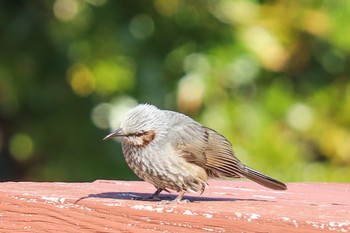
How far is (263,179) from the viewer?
138 inches

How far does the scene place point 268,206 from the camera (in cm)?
267

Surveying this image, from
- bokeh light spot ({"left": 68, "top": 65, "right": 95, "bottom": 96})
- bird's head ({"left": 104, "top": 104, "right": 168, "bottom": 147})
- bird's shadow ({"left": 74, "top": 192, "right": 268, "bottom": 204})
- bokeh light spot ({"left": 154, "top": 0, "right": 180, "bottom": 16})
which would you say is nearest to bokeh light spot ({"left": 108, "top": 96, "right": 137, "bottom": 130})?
bokeh light spot ({"left": 68, "top": 65, "right": 95, "bottom": 96})

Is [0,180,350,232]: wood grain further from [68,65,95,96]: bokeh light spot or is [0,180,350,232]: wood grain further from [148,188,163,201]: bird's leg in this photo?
[68,65,95,96]: bokeh light spot

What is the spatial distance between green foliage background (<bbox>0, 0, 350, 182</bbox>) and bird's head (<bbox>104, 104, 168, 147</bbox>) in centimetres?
207

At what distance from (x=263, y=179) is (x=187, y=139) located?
11.6 inches

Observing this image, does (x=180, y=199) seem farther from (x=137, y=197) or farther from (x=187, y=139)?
(x=187, y=139)

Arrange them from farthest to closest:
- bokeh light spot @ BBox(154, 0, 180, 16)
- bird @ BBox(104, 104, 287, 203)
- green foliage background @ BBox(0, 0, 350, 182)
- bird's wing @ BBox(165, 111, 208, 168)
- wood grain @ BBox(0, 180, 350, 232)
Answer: bokeh light spot @ BBox(154, 0, 180, 16)
green foliage background @ BBox(0, 0, 350, 182)
bird's wing @ BBox(165, 111, 208, 168)
bird @ BBox(104, 104, 287, 203)
wood grain @ BBox(0, 180, 350, 232)

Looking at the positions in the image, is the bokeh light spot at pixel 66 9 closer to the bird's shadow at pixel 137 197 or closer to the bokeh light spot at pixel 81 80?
the bokeh light spot at pixel 81 80

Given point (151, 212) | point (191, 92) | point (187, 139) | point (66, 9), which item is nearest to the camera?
point (151, 212)

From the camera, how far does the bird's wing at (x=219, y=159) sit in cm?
363

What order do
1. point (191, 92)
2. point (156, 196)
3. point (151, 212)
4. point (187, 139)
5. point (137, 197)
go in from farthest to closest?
1. point (191, 92)
2. point (187, 139)
3. point (156, 196)
4. point (137, 197)
5. point (151, 212)

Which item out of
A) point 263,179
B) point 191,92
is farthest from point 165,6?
point 263,179

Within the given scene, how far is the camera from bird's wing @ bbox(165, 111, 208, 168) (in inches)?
138

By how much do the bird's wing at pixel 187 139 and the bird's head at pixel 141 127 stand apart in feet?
0.22
